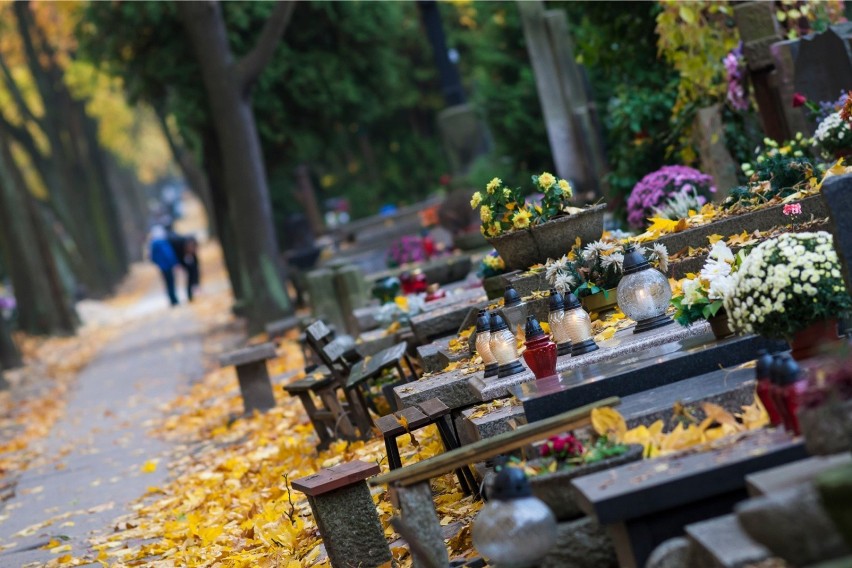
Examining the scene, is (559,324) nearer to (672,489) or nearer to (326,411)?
(672,489)

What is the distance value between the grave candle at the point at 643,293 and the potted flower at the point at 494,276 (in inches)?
92.7

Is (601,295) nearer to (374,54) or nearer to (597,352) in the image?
(597,352)

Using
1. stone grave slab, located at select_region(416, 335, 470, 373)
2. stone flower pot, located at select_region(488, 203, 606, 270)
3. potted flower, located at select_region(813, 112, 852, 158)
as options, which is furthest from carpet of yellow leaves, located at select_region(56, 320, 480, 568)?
potted flower, located at select_region(813, 112, 852, 158)

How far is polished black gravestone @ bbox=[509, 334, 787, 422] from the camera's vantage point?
7.00m

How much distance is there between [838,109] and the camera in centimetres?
1158

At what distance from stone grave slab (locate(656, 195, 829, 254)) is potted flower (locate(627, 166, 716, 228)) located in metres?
3.07

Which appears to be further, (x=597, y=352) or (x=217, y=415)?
(x=217, y=415)

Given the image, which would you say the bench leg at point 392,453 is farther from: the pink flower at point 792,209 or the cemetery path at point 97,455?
the pink flower at point 792,209

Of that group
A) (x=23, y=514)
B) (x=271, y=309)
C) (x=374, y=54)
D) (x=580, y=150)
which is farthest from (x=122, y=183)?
(x=23, y=514)

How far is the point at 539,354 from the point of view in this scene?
7691mm

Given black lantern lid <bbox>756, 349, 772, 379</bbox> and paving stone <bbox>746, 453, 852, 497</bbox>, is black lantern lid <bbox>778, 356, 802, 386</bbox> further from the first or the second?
paving stone <bbox>746, 453, 852, 497</bbox>

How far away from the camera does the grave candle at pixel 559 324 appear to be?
8.38m

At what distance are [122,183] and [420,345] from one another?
56.2m

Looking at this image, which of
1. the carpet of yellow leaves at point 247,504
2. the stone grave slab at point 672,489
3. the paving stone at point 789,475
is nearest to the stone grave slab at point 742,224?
the carpet of yellow leaves at point 247,504
